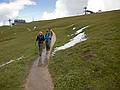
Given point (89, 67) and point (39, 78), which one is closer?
point (39, 78)

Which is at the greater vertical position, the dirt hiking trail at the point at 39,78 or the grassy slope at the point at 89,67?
the grassy slope at the point at 89,67

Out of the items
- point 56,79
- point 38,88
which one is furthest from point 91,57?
point 38,88

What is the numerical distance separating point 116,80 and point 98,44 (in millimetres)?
14318

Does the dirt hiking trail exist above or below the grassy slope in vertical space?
below

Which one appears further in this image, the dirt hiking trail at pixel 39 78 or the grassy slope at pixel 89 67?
the dirt hiking trail at pixel 39 78

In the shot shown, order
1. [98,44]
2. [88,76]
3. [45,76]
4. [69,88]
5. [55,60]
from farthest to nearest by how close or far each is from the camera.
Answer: [98,44]
[55,60]
[45,76]
[88,76]
[69,88]

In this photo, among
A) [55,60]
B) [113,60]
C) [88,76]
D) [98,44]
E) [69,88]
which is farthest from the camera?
[98,44]

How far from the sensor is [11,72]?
3441 centimetres

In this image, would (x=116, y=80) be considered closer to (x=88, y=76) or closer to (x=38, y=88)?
(x=88, y=76)

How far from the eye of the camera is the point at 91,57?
35281mm

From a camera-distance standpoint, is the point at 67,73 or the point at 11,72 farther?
the point at 11,72

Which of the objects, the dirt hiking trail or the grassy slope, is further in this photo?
the dirt hiking trail

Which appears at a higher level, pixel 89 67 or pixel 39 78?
pixel 89 67

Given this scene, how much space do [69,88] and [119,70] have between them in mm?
6422
